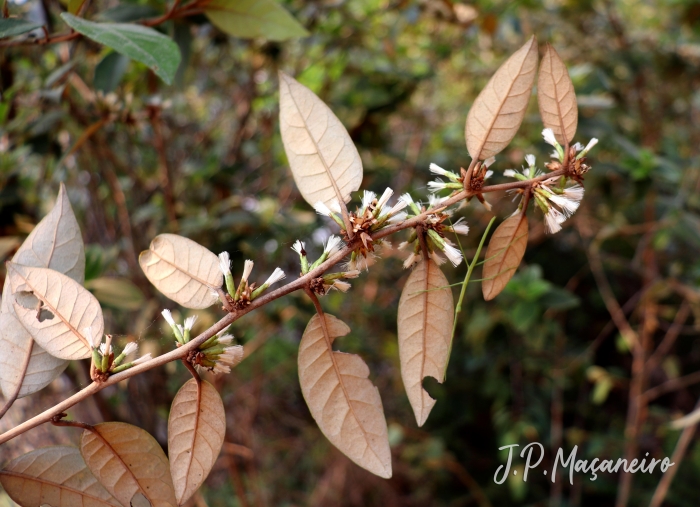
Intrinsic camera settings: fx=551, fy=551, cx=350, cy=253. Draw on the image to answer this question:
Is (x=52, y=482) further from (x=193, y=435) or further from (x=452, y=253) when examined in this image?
(x=452, y=253)

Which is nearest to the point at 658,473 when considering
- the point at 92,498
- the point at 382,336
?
the point at 382,336

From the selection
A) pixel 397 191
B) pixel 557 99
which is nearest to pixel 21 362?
pixel 557 99

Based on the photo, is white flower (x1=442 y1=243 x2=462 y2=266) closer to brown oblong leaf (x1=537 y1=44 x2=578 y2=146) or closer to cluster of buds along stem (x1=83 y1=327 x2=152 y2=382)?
brown oblong leaf (x1=537 y1=44 x2=578 y2=146)

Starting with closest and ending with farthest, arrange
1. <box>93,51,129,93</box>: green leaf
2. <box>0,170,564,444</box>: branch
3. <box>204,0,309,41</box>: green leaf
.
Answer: <box>0,170,564,444</box>: branch < <box>204,0,309,41</box>: green leaf < <box>93,51,129,93</box>: green leaf

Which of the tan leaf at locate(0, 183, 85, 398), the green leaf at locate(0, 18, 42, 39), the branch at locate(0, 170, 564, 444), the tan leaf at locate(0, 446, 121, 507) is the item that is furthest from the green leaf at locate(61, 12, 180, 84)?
the tan leaf at locate(0, 446, 121, 507)

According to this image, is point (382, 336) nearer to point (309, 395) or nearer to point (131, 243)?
point (131, 243)
